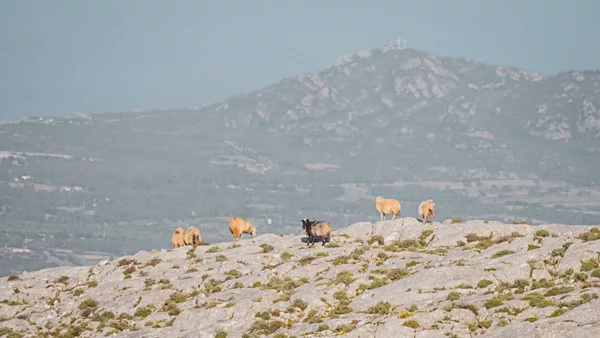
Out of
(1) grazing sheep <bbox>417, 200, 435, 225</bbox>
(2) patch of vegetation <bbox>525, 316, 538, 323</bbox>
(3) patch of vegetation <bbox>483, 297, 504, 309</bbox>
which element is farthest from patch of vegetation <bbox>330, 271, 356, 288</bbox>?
(1) grazing sheep <bbox>417, 200, 435, 225</bbox>

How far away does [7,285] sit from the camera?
208 ft

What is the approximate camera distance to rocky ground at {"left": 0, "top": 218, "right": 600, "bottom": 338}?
4006 centimetres

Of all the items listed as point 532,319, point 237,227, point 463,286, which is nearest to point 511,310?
point 532,319

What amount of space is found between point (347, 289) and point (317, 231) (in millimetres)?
13894

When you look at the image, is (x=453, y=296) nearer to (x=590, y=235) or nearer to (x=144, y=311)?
(x=590, y=235)

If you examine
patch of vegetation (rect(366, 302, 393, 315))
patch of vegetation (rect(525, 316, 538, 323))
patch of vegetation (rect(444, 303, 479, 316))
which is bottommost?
patch of vegetation (rect(366, 302, 393, 315))

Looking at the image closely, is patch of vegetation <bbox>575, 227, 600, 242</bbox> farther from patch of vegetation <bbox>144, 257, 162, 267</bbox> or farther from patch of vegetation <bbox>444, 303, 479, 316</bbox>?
patch of vegetation <bbox>144, 257, 162, 267</bbox>

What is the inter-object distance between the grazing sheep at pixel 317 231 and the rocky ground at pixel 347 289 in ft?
3.23

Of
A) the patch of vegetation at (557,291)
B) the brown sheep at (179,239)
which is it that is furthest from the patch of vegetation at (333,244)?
the patch of vegetation at (557,291)

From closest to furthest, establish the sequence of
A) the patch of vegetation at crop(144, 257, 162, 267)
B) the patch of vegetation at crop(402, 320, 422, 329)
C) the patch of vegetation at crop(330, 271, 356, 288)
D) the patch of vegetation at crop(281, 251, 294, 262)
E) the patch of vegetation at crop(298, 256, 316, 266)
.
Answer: the patch of vegetation at crop(402, 320, 422, 329), the patch of vegetation at crop(330, 271, 356, 288), the patch of vegetation at crop(298, 256, 316, 266), the patch of vegetation at crop(281, 251, 294, 262), the patch of vegetation at crop(144, 257, 162, 267)

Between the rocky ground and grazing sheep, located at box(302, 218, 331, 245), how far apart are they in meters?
0.98

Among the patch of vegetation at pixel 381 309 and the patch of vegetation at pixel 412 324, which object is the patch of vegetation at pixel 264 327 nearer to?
the patch of vegetation at pixel 381 309

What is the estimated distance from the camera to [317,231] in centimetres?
6188

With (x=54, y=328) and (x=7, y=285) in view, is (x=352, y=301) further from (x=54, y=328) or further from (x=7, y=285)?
(x=7, y=285)
